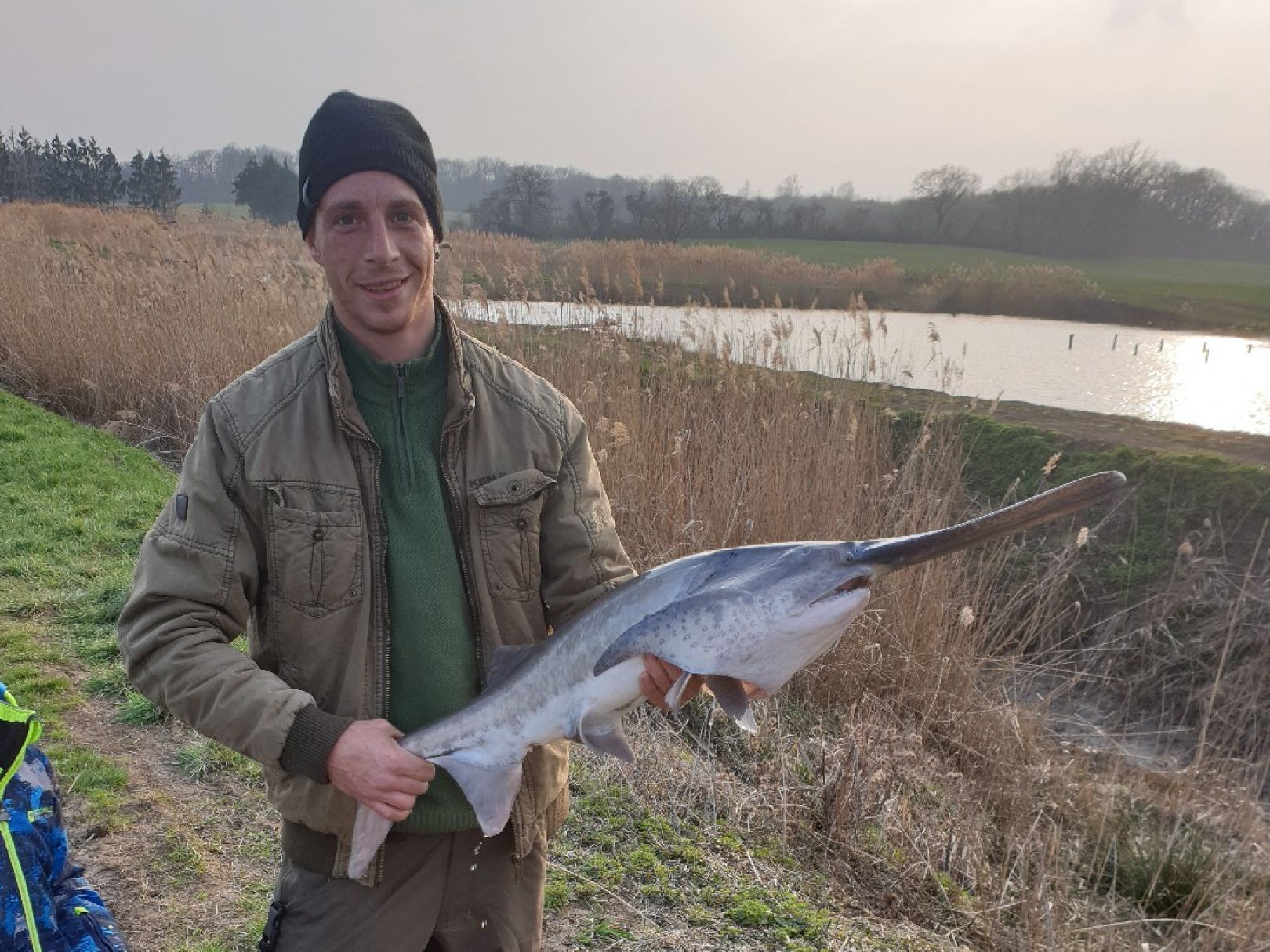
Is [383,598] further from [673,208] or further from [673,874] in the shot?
[673,208]

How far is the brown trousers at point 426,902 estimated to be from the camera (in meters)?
1.83

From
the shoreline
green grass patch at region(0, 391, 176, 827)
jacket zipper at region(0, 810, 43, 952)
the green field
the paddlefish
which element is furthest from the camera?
the green field

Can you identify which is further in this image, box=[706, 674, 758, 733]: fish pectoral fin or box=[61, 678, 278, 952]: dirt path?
box=[61, 678, 278, 952]: dirt path

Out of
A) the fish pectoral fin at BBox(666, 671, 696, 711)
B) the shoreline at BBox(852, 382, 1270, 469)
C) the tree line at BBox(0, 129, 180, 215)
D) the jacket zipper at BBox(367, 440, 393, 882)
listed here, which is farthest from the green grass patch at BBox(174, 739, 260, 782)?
the tree line at BBox(0, 129, 180, 215)

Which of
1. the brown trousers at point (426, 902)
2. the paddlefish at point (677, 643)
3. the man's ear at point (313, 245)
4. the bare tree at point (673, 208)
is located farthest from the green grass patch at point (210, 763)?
the bare tree at point (673, 208)

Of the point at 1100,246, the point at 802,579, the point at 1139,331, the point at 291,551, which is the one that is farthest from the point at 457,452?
the point at 1100,246

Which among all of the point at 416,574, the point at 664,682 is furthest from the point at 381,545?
the point at 664,682

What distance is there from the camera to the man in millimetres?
1684

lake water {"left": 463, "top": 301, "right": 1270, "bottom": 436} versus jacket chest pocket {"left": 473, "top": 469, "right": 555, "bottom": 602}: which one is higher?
lake water {"left": 463, "top": 301, "right": 1270, "bottom": 436}

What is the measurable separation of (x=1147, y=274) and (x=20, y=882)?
1395 inches

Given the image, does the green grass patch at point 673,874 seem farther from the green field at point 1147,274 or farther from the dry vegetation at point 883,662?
the green field at point 1147,274

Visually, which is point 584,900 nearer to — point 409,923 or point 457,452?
point 409,923

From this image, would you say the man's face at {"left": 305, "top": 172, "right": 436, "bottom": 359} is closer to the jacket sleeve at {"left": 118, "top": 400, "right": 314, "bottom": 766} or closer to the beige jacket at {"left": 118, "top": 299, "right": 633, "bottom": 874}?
the beige jacket at {"left": 118, "top": 299, "right": 633, "bottom": 874}

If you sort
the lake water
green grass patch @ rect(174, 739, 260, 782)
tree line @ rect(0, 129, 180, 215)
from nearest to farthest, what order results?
green grass patch @ rect(174, 739, 260, 782), the lake water, tree line @ rect(0, 129, 180, 215)
